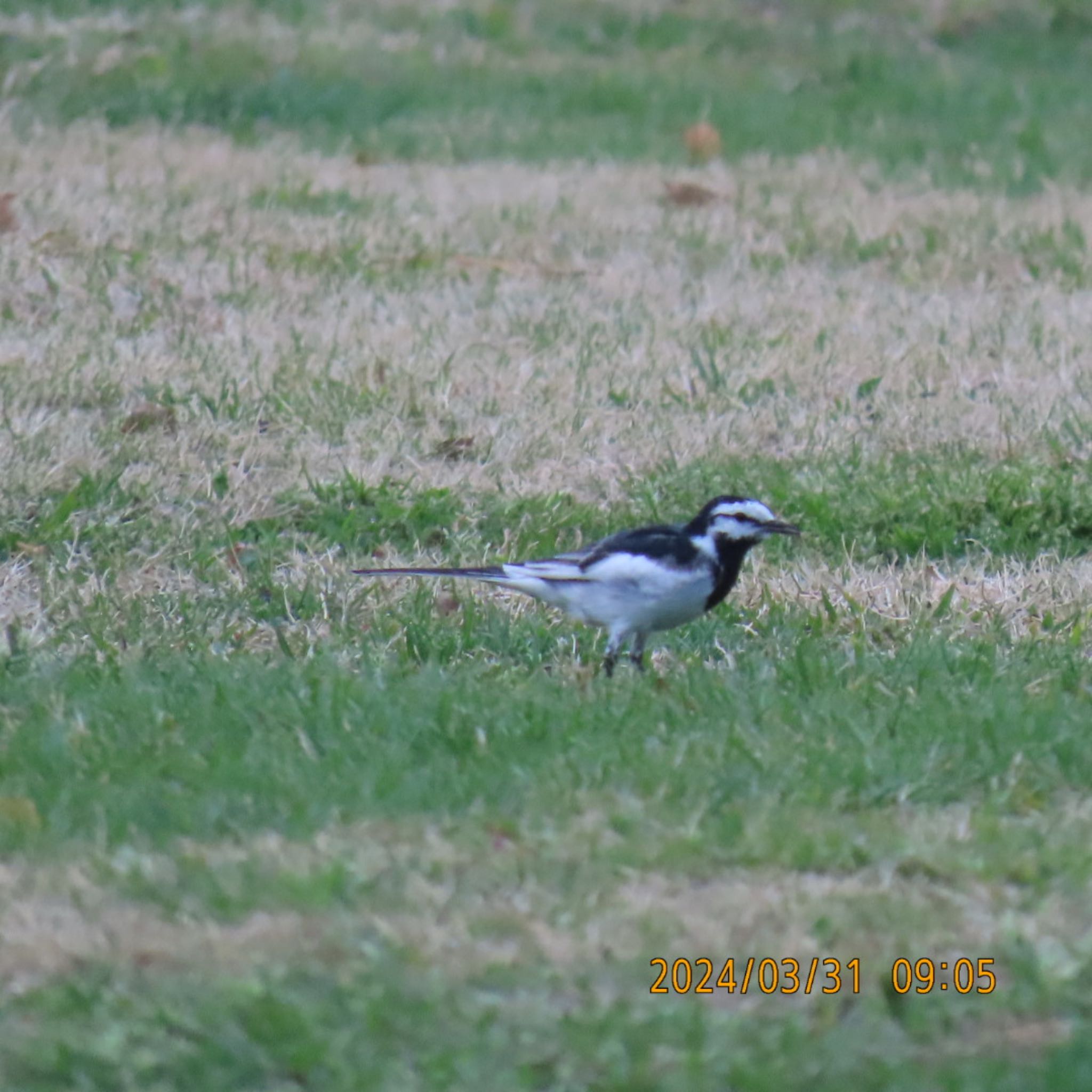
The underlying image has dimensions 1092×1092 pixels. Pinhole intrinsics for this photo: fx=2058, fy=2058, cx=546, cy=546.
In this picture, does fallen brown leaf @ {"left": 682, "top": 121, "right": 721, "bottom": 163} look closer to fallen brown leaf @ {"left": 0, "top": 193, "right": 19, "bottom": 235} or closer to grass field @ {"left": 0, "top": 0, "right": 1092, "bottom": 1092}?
grass field @ {"left": 0, "top": 0, "right": 1092, "bottom": 1092}

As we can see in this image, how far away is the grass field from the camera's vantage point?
429 cm

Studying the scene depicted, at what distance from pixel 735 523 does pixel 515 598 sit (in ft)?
4.18

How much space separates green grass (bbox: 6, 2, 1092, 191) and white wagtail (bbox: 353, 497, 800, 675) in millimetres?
9190

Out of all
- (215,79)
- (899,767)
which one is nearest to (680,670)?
(899,767)

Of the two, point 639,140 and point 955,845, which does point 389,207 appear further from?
point 955,845

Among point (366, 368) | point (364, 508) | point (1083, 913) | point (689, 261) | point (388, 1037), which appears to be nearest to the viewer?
point (388, 1037)

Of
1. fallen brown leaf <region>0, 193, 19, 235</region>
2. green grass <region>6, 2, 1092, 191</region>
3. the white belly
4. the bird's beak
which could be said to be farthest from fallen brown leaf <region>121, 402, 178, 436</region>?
green grass <region>6, 2, 1092, 191</region>

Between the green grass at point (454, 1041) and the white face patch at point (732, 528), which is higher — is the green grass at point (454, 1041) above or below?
above

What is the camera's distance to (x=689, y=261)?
12.8 metres

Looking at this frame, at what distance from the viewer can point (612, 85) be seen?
18328mm

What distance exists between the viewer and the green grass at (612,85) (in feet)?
53.7

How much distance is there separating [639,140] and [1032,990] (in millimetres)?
12939

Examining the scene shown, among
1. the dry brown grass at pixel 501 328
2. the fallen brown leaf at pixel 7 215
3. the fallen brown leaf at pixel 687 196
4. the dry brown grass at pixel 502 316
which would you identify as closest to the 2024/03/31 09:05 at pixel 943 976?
the dry brown grass at pixel 501 328
